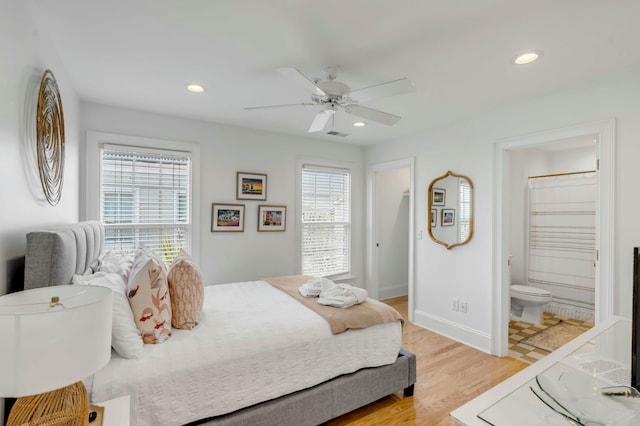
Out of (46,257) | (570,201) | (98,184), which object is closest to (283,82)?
(46,257)

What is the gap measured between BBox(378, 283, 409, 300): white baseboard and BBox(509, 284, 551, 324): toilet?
1689mm

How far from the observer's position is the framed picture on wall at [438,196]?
12.3 ft

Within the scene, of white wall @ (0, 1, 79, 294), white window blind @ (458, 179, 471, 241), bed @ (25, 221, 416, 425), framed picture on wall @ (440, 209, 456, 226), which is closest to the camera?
white wall @ (0, 1, 79, 294)

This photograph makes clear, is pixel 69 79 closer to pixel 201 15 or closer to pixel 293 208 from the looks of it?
pixel 201 15

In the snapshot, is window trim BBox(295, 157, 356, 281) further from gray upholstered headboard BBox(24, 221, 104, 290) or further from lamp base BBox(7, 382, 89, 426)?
lamp base BBox(7, 382, 89, 426)

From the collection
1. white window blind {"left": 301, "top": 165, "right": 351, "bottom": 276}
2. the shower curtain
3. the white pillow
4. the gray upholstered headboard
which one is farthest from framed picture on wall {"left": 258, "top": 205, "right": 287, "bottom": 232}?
the shower curtain

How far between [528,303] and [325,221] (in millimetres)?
2918

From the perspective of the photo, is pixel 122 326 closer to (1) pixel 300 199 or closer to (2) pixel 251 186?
(2) pixel 251 186

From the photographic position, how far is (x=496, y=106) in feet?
10.1

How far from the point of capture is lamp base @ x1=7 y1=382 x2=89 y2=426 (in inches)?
38.2

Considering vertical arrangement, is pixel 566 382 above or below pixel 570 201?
below

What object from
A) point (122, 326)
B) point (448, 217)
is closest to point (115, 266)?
point (122, 326)

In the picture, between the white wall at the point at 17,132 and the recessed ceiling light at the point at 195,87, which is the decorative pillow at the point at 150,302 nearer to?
the white wall at the point at 17,132

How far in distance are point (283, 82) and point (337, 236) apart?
2.71 m
